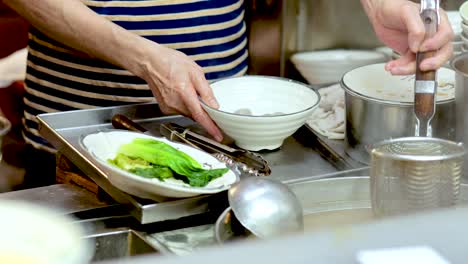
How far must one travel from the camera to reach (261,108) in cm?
180

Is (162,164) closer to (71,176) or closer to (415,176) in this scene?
(71,176)

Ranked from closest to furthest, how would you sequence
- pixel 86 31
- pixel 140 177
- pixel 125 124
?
pixel 140 177 < pixel 125 124 < pixel 86 31

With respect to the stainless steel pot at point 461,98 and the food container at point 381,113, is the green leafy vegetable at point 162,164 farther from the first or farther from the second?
the stainless steel pot at point 461,98

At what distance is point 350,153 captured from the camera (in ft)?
5.49

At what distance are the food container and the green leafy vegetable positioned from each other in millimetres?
299

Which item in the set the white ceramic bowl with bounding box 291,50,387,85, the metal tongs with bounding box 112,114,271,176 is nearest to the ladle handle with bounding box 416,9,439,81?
the metal tongs with bounding box 112,114,271,176

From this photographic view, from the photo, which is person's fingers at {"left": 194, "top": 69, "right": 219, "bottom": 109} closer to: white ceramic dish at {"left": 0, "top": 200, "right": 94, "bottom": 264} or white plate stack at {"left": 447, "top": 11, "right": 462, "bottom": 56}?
white plate stack at {"left": 447, "top": 11, "right": 462, "bottom": 56}

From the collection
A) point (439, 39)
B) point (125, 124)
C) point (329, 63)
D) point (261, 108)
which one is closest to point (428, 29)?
point (439, 39)

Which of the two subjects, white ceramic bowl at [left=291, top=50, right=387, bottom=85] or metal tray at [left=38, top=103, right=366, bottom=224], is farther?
white ceramic bowl at [left=291, top=50, right=387, bottom=85]

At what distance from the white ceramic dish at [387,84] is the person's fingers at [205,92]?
260mm

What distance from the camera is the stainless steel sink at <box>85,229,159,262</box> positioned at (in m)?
1.36

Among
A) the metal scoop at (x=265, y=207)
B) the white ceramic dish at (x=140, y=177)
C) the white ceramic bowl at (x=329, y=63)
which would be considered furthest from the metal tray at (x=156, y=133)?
the white ceramic bowl at (x=329, y=63)

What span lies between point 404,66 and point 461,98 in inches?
6.4

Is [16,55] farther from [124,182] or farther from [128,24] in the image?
[124,182]
